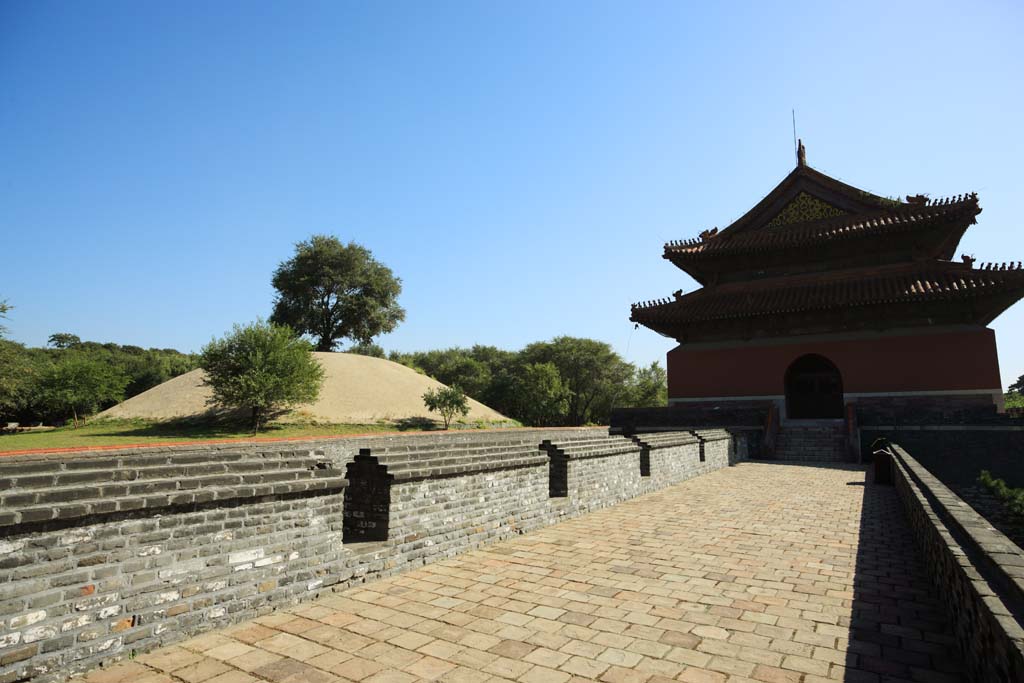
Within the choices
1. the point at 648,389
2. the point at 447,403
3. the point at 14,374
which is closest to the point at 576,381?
the point at 648,389

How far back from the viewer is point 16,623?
9.52 feet

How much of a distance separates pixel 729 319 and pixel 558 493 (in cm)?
1618

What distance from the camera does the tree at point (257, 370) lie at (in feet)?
95.0

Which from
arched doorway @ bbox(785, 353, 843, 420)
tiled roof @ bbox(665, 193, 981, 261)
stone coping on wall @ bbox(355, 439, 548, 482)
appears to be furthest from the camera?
arched doorway @ bbox(785, 353, 843, 420)

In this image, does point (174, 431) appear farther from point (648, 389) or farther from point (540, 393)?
point (648, 389)

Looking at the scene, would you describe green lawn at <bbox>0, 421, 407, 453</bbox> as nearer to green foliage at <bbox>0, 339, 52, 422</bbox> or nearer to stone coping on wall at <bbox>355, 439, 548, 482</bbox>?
green foliage at <bbox>0, 339, 52, 422</bbox>

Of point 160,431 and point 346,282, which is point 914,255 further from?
point 346,282

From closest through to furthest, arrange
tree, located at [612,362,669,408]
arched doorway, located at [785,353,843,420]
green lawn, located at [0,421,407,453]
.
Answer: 1. arched doorway, located at [785,353,843,420]
2. green lawn, located at [0,421,407,453]
3. tree, located at [612,362,669,408]

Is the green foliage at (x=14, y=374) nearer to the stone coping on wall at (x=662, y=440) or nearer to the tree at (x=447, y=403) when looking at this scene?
the tree at (x=447, y=403)

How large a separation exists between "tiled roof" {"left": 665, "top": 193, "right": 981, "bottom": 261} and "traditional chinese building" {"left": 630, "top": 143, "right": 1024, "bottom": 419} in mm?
54

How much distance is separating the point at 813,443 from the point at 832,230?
28.8ft

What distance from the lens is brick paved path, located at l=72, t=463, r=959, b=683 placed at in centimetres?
325

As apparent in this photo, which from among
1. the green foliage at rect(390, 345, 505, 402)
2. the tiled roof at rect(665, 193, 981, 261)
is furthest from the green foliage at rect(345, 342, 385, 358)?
the tiled roof at rect(665, 193, 981, 261)

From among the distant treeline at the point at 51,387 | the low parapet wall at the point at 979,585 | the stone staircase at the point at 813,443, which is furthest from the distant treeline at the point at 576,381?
the low parapet wall at the point at 979,585
